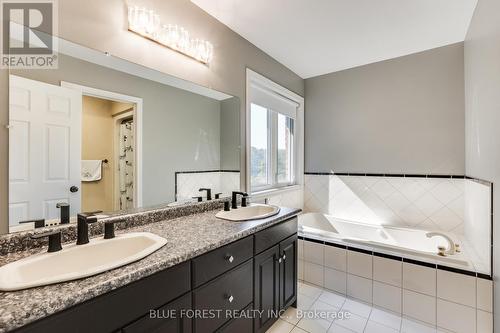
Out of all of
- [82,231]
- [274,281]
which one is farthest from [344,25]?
[82,231]

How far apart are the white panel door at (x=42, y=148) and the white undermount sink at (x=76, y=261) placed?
0.93 feet

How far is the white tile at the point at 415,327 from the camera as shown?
174 cm

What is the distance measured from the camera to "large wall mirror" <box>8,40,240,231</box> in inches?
41.4

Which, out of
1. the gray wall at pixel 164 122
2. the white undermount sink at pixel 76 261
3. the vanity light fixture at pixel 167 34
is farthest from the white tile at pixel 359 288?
the vanity light fixture at pixel 167 34

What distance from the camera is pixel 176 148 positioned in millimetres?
1728

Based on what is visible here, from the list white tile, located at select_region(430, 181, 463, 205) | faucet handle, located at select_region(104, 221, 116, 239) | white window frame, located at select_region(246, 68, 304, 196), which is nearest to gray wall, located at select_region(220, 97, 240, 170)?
white window frame, located at select_region(246, 68, 304, 196)

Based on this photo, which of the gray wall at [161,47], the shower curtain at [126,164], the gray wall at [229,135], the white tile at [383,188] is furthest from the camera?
the white tile at [383,188]

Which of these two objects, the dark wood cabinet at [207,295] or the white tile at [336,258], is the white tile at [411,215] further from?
the dark wood cabinet at [207,295]

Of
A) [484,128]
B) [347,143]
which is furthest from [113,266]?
[347,143]

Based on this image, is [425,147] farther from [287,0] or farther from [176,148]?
[176,148]

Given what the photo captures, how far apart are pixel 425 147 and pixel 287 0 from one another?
221cm

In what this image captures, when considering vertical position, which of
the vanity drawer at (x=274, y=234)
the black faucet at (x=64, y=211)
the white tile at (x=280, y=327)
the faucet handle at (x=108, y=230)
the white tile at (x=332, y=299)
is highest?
the black faucet at (x=64, y=211)

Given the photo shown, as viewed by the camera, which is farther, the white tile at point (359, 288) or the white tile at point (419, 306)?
the white tile at point (359, 288)

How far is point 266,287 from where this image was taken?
1.58 meters
